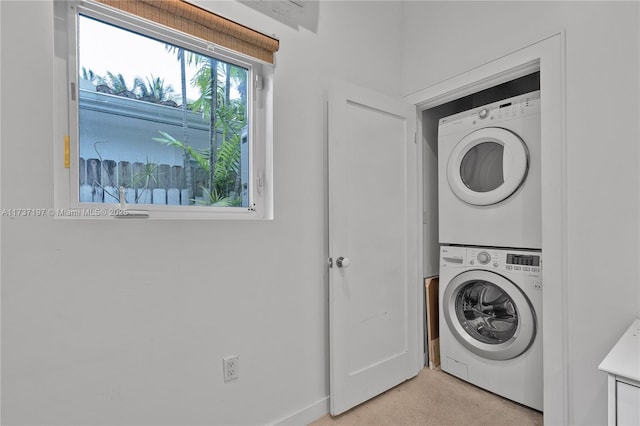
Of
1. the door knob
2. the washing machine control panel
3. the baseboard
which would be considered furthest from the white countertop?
the baseboard

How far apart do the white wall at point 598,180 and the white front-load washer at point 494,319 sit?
0.28 metres

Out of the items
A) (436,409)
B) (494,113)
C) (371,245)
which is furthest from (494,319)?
(494,113)

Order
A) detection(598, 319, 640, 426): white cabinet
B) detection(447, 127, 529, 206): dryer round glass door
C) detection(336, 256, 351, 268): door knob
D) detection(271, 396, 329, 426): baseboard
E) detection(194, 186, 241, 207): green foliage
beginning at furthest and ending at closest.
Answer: detection(447, 127, 529, 206): dryer round glass door < detection(336, 256, 351, 268): door knob < detection(271, 396, 329, 426): baseboard < detection(194, 186, 241, 207): green foliage < detection(598, 319, 640, 426): white cabinet

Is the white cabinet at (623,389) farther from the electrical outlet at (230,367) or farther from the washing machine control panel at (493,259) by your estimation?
the electrical outlet at (230,367)

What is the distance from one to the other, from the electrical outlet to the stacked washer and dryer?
58.9 inches

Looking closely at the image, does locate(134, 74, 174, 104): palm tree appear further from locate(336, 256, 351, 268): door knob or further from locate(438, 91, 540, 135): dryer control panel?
locate(438, 91, 540, 135): dryer control panel

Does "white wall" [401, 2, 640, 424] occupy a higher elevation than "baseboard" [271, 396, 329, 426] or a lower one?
higher

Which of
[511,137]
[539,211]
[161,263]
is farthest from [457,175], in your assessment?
[161,263]

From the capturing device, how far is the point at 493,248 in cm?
204

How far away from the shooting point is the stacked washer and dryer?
1.85 metres

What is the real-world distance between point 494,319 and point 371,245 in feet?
3.35

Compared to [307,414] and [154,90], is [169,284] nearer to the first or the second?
[154,90]

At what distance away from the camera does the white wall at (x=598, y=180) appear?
140 cm

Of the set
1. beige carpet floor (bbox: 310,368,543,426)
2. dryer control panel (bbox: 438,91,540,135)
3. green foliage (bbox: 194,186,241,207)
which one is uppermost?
dryer control panel (bbox: 438,91,540,135)
